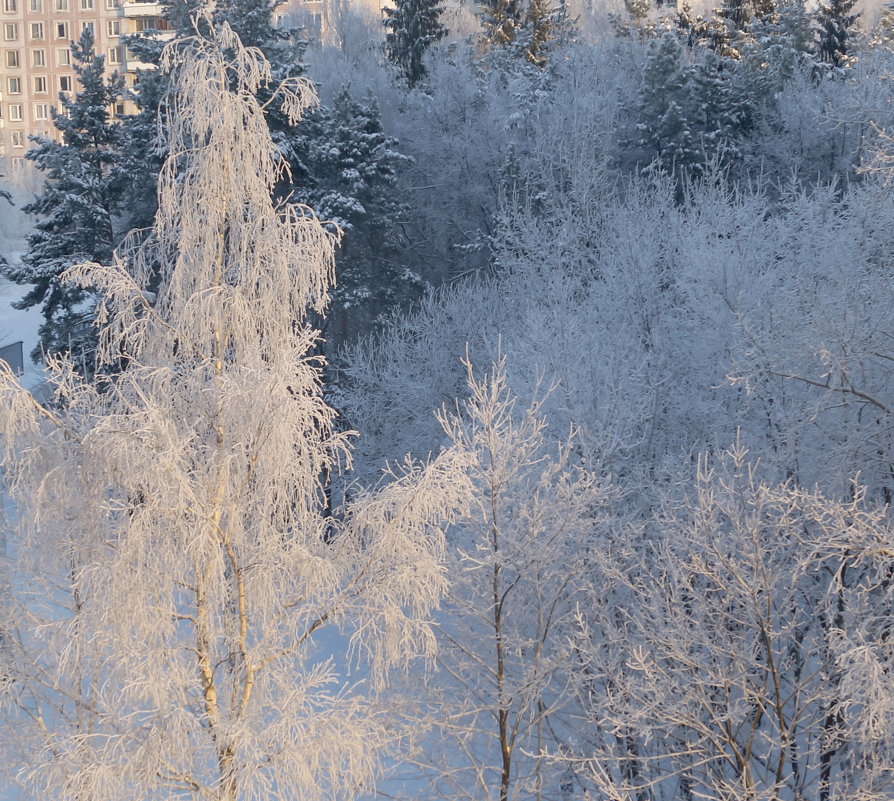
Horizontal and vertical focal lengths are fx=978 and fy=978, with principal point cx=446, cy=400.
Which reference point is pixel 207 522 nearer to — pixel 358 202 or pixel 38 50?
pixel 358 202

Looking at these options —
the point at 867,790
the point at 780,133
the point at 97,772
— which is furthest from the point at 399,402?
the point at 97,772

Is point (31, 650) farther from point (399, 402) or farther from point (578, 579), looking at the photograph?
point (399, 402)

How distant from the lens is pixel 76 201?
70.8ft

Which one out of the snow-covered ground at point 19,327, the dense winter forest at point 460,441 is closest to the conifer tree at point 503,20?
the dense winter forest at point 460,441

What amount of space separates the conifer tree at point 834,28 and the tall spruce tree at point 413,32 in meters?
13.0

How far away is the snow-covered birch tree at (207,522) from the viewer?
19.4 feet

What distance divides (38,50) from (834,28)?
62834mm

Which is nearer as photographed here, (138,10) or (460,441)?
(460,441)

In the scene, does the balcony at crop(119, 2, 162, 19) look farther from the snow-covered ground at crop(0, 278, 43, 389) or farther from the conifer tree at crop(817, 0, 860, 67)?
the conifer tree at crop(817, 0, 860, 67)

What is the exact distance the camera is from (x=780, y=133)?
26.2 m

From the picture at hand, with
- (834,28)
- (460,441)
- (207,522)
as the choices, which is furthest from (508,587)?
(834,28)

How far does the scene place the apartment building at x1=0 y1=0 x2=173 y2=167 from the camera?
71375 mm

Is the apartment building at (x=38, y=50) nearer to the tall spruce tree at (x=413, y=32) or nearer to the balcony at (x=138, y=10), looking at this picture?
the balcony at (x=138, y=10)

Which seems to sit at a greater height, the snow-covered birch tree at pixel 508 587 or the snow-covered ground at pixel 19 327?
the snow-covered birch tree at pixel 508 587
